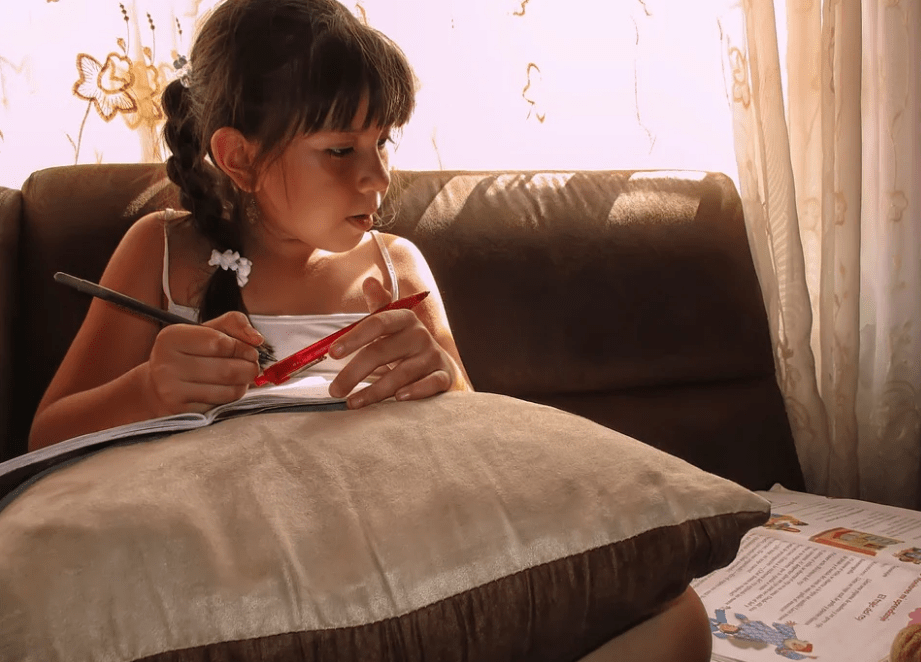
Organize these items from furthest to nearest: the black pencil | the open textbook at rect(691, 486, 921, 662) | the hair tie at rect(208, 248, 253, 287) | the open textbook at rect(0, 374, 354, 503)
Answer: the hair tie at rect(208, 248, 253, 287)
the open textbook at rect(691, 486, 921, 662)
the black pencil
the open textbook at rect(0, 374, 354, 503)

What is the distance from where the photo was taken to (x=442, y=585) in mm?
499

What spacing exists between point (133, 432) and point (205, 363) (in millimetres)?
142

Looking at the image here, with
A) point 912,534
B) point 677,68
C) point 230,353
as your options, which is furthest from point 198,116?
point 912,534

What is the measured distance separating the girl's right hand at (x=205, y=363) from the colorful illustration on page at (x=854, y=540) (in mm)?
799

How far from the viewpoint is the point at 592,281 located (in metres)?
1.28

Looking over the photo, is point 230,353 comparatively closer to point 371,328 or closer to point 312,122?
point 371,328

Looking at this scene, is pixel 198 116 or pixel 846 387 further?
pixel 846 387

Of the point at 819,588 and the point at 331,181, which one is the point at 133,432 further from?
the point at 819,588

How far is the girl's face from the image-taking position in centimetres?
94

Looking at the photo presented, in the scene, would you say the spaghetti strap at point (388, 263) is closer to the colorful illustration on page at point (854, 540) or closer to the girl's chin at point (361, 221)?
the girl's chin at point (361, 221)

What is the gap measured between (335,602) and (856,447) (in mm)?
1229

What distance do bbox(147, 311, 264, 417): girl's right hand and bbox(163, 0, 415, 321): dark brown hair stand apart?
22 cm

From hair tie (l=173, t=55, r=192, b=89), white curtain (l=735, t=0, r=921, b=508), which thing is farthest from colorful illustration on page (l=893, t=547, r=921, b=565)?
hair tie (l=173, t=55, r=192, b=89)

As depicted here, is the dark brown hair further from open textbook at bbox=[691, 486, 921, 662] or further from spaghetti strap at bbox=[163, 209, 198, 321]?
open textbook at bbox=[691, 486, 921, 662]
